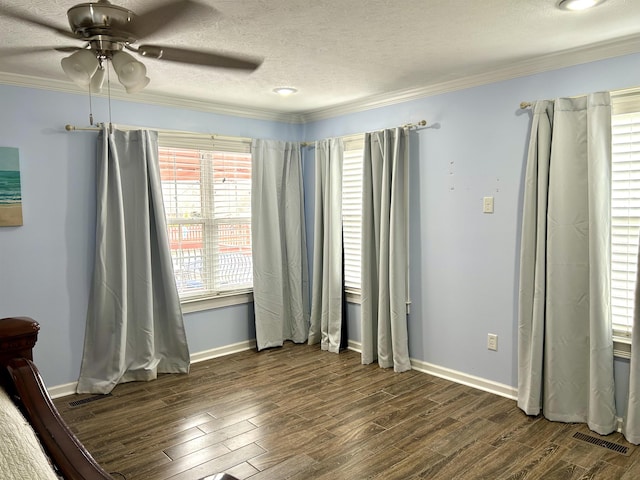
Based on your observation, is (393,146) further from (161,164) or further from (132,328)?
(132,328)

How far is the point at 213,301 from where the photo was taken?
179 inches

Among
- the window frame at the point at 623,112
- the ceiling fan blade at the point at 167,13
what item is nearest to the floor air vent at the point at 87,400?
the ceiling fan blade at the point at 167,13

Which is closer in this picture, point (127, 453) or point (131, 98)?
point (127, 453)

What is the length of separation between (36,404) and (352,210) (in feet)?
11.8

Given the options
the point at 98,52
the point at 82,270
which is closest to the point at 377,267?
the point at 82,270

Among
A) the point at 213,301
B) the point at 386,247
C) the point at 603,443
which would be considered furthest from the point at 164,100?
the point at 603,443

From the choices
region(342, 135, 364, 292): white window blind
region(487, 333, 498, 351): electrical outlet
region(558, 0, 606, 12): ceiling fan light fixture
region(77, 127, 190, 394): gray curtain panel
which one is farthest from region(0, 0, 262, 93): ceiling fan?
region(487, 333, 498, 351): electrical outlet

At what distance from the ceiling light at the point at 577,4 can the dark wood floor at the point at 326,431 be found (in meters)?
2.36

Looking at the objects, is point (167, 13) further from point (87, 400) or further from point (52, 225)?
point (87, 400)

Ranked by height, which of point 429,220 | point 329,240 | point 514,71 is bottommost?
point 329,240

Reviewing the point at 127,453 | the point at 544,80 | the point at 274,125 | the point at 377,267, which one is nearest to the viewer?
the point at 127,453

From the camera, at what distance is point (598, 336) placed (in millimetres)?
2912

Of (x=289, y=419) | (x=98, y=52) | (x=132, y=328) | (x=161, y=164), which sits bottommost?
(x=289, y=419)

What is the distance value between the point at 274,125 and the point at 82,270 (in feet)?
7.62
